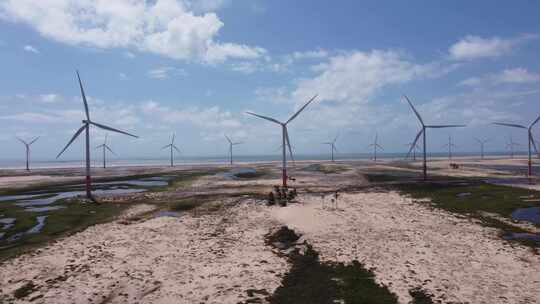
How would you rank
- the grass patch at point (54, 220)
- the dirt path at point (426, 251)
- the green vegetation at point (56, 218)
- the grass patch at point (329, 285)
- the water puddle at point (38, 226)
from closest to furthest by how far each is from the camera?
the grass patch at point (329, 285), the dirt path at point (426, 251), the grass patch at point (54, 220), the green vegetation at point (56, 218), the water puddle at point (38, 226)

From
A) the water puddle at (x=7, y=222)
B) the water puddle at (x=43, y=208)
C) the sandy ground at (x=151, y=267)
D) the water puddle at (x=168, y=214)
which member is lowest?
the sandy ground at (x=151, y=267)

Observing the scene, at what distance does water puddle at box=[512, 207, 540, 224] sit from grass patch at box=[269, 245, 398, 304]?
1882 centimetres

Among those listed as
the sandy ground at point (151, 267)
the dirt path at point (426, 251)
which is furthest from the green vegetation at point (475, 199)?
the sandy ground at point (151, 267)

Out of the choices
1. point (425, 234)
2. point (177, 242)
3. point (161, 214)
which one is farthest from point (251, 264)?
point (161, 214)

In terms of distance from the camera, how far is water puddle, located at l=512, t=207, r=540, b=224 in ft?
86.3

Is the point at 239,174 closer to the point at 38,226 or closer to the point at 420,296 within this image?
the point at 38,226

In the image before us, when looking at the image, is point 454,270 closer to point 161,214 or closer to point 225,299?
point 225,299

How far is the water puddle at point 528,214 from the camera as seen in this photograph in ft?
86.3

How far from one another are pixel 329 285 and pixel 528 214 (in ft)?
80.1

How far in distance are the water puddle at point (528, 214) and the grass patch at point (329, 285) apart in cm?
1882

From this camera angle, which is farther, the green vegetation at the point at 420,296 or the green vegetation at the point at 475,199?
the green vegetation at the point at 475,199

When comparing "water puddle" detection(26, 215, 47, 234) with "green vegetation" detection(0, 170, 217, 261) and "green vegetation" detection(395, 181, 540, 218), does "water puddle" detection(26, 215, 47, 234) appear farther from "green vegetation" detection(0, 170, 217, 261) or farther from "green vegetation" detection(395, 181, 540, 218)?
"green vegetation" detection(395, 181, 540, 218)

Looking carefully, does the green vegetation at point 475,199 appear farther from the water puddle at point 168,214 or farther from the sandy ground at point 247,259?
the water puddle at point 168,214

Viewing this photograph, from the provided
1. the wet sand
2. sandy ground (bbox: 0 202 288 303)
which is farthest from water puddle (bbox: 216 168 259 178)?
sandy ground (bbox: 0 202 288 303)
